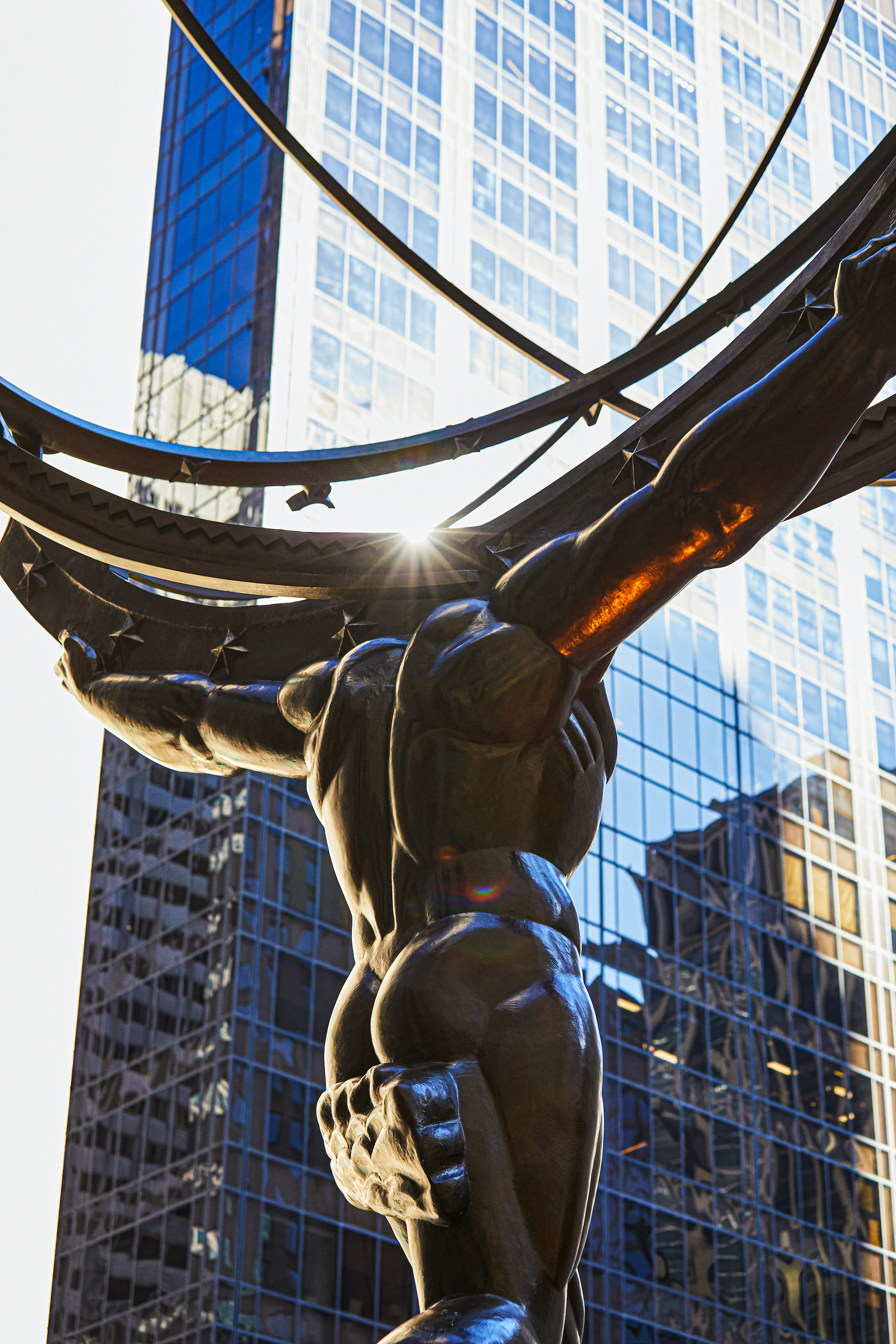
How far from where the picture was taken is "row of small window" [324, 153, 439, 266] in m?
61.1

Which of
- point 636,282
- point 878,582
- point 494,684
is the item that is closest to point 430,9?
point 636,282

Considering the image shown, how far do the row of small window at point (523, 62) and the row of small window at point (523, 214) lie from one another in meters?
4.23

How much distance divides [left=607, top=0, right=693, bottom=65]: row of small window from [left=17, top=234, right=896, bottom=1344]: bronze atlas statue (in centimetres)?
6917

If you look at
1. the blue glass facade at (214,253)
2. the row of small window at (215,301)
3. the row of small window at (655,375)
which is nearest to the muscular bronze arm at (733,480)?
the blue glass facade at (214,253)

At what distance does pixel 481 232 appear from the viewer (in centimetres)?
6444

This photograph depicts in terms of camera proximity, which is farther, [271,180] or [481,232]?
[481,232]

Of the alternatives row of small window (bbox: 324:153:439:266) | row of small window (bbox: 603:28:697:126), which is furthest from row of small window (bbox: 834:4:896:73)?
row of small window (bbox: 324:153:439:266)

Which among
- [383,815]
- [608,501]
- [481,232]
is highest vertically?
[481,232]

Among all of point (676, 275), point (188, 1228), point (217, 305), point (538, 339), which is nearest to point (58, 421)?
point (188, 1228)

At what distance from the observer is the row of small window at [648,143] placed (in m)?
70.0

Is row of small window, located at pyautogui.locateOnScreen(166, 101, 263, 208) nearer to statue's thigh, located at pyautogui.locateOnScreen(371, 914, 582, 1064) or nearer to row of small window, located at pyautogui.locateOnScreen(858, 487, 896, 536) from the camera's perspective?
row of small window, located at pyautogui.locateOnScreen(858, 487, 896, 536)

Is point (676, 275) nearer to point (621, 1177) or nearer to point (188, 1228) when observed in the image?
point (621, 1177)

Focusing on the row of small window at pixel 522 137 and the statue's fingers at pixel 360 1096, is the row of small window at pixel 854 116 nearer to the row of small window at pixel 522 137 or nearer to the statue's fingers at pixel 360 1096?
the row of small window at pixel 522 137

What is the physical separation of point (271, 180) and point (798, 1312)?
37.7m
